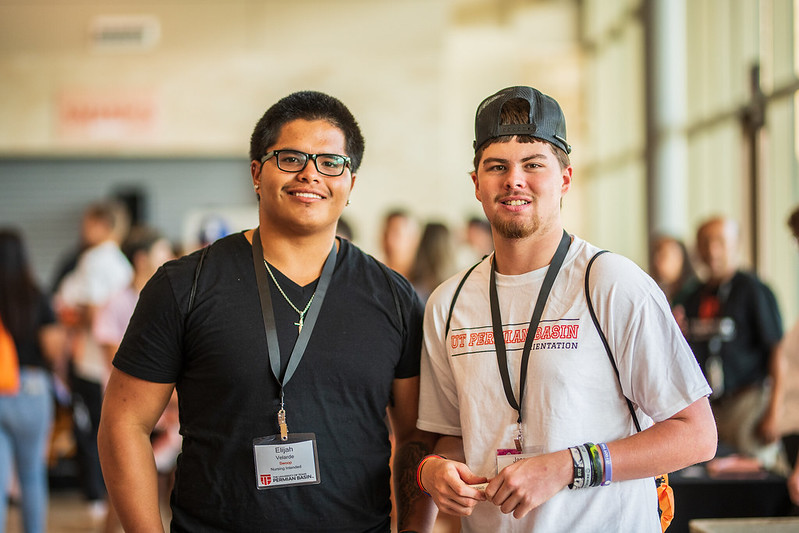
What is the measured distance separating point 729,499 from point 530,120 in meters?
2.14

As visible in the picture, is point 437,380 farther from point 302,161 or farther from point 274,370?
point 302,161

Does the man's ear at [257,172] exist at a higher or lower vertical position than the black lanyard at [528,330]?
higher

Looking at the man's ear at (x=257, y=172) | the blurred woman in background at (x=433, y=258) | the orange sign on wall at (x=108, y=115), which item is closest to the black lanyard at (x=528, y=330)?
the man's ear at (x=257, y=172)

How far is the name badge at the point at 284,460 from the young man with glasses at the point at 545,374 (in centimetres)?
28

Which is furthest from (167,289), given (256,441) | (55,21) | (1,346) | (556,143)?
(55,21)

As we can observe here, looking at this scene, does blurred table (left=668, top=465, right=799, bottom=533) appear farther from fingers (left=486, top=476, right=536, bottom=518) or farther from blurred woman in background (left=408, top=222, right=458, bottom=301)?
blurred woman in background (left=408, top=222, right=458, bottom=301)

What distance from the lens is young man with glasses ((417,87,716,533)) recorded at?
177cm

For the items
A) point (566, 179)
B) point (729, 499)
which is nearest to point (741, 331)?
point (729, 499)

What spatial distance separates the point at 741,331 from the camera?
5000mm

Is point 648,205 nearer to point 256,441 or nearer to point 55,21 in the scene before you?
point 55,21

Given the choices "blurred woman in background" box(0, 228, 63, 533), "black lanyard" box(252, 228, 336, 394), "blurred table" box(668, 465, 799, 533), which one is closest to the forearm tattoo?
"black lanyard" box(252, 228, 336, 394)

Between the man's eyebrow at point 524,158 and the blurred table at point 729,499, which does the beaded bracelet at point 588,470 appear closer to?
the man's eyebrow at point 524,158

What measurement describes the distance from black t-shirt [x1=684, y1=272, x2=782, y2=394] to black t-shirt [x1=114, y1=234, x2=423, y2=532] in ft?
11.7

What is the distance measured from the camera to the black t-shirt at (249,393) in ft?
6.34
